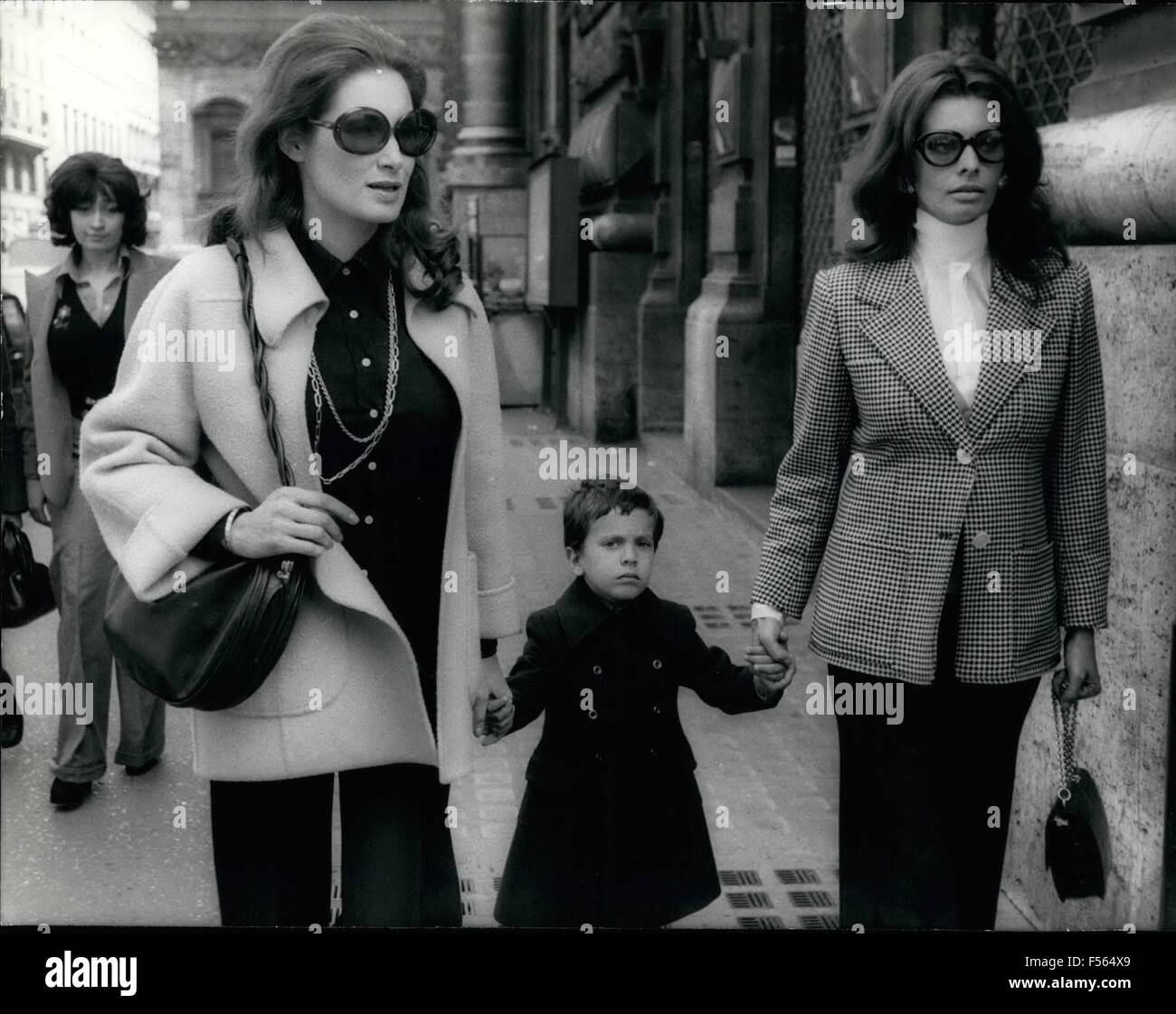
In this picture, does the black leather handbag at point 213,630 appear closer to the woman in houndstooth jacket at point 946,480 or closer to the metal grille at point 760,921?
the woman in houndstooth jacket at point 946,480

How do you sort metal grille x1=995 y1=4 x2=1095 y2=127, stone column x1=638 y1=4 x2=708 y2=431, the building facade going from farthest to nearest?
stone column x1=638 y1=4 x2=708 y2=431, metal grille x1=995 y1=4 x2=1095 y2=127, the building facade

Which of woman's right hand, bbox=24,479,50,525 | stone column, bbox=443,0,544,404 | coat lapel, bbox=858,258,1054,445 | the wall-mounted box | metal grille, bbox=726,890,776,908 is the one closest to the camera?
coat lapel, bbox=858,258,1054,445

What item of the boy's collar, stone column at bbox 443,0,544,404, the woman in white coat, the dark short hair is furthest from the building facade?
stone column at bbox 443,0,544,404

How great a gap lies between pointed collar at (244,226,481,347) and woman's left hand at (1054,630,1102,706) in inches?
52.9

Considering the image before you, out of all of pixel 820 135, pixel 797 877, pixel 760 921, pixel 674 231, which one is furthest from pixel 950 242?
pixel 674 231

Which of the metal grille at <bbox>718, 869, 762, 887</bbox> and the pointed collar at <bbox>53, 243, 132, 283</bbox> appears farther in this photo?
the pointed collar at <bbox>53, 243, 132, 283</bbox>

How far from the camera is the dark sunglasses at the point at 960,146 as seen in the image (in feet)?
10.5

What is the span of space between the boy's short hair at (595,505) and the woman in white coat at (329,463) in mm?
349

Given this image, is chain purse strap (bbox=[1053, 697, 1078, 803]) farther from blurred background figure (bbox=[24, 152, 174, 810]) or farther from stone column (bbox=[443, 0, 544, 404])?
stone column (bbox=[443, 0, 544, 404])

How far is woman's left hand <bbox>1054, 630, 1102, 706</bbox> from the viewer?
3.35 metres

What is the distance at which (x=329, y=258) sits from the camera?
3076mm

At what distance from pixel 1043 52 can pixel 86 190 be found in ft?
10.5

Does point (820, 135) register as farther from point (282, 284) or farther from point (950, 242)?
point (282, 284)
